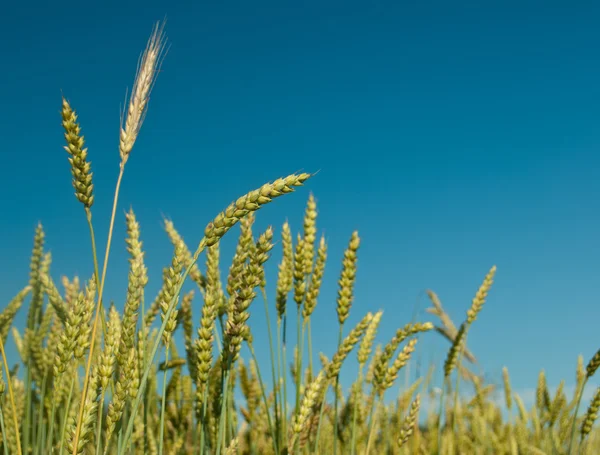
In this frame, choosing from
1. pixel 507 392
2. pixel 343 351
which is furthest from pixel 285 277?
pixel 507 392

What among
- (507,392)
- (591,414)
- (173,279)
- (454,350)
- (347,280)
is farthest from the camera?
(507,392)

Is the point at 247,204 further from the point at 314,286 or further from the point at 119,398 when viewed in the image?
the point at 314,286

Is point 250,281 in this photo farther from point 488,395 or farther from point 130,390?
point 488,395

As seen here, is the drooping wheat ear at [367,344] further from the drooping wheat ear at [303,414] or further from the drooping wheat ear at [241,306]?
the drooping wheat ear at [241,306]

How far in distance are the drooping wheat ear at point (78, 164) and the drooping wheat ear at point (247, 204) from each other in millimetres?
329

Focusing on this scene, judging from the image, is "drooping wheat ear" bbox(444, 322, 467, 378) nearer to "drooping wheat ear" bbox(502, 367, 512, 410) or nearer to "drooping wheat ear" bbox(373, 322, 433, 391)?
"drooping wheat ear" bbox(373, 322, 433, 391)

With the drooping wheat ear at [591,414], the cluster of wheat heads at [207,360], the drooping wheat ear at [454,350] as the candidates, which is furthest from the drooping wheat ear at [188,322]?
the drooping wheat ear at [591,414]

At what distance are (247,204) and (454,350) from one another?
1.76 meters

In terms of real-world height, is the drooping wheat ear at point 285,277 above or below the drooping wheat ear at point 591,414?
above

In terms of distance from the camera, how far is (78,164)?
1568mm

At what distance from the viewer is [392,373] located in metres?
2.40

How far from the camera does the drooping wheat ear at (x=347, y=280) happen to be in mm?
2416

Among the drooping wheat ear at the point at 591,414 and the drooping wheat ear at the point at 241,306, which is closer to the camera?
the drooping wheat ear at the point at 241,306

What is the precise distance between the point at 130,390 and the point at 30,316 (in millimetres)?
1771
